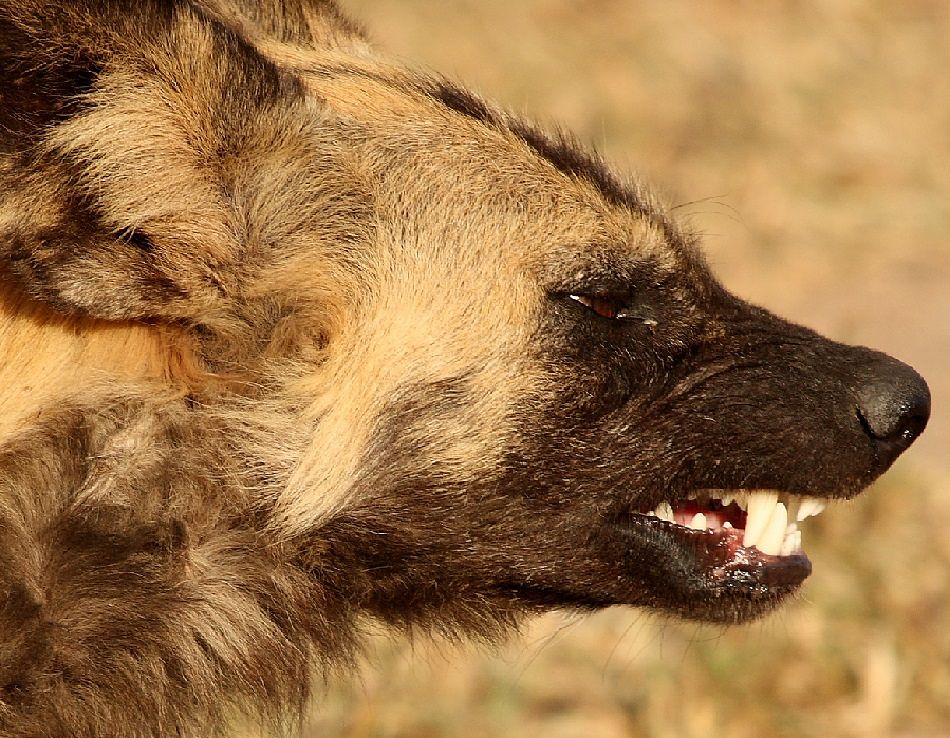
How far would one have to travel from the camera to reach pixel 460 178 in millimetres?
2664

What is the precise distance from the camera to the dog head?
7.73ft

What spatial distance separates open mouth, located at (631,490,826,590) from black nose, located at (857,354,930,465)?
0.61ft

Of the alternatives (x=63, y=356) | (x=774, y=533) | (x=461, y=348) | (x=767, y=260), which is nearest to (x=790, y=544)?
(x=774, y=533)

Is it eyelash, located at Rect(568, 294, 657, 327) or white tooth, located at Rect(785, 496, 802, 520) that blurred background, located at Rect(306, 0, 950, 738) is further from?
eyelash, located at Rect(568, 294, 657, 327)

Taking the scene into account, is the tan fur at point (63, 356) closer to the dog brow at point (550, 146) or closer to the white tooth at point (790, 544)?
the dog brow at point (550, 146)

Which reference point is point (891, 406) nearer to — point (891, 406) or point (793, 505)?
point (891, 406)

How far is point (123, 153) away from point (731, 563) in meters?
1.42

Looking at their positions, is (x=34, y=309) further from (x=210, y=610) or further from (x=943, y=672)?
(x=943, y=672)

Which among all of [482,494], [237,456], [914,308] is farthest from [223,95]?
[914,308]

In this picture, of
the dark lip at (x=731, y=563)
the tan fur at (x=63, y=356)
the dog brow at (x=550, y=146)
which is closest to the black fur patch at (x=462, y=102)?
the dog brow at (x=550, y=146)

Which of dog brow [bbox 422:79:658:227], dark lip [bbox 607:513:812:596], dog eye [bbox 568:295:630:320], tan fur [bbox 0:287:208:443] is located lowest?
tan fur [bbox 0:287:208:443]

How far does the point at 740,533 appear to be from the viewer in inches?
110

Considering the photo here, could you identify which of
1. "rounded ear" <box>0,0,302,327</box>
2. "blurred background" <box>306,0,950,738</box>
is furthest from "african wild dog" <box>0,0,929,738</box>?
"blurred background" <box>306,0,950,738</box>

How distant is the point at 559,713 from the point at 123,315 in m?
2.09
